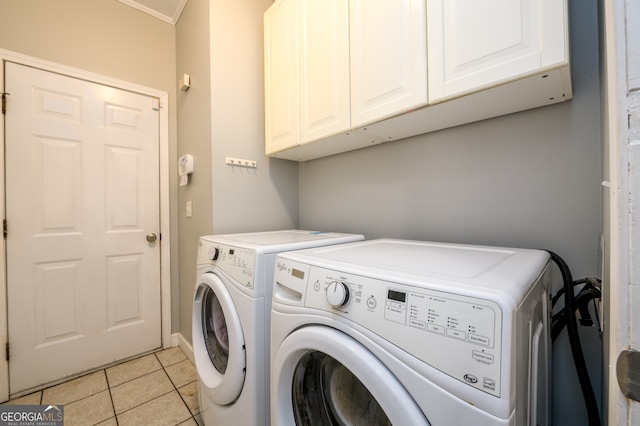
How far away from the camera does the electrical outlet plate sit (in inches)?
68.2

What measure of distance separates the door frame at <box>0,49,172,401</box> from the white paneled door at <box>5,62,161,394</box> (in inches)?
1.1

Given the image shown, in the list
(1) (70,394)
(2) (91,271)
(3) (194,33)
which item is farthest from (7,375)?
(3) (194,33)

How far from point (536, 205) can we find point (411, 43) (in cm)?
79

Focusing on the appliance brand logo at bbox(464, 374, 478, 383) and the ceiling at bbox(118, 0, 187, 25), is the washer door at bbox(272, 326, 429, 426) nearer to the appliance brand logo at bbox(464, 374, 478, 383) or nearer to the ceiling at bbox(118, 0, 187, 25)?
the appliance brand logo at bbox(464, 374, 478, 383)

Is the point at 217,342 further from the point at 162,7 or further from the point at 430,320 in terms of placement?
the point at 162,7

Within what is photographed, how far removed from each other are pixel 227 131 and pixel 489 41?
4.76 ft

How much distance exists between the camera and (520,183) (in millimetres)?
1058

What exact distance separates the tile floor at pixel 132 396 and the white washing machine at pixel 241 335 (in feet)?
1.24

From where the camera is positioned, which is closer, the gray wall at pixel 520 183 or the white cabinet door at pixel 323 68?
the gray wall at pixel 520 183

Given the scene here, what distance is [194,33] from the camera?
6.24 feet

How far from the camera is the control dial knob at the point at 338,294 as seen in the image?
0.62 metres

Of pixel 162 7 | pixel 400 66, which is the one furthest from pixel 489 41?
pixel 162 7

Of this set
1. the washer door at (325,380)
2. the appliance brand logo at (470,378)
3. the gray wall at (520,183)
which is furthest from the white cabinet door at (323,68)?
the appliance brand logo at (470,378)

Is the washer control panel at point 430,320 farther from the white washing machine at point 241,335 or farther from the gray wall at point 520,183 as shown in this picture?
the gray wall at point 520,183
